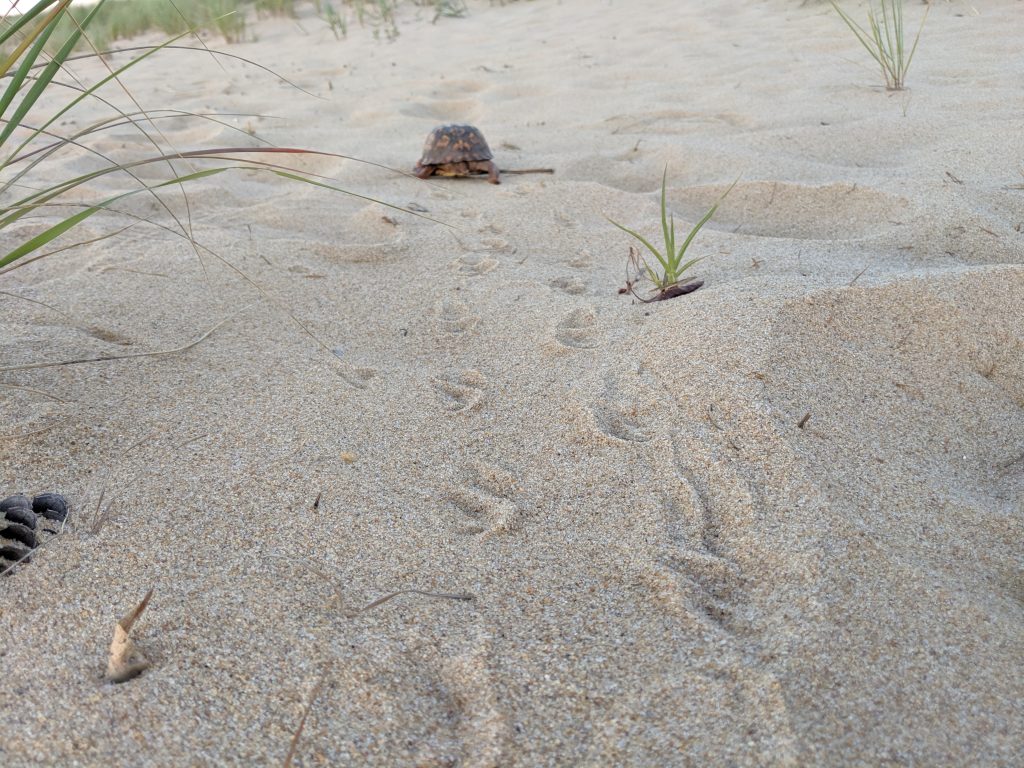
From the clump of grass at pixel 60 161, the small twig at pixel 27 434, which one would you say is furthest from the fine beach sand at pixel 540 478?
the clump of grass at pixel 60 161

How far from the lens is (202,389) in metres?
1.52

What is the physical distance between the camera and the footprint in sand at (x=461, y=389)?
5.07 ft

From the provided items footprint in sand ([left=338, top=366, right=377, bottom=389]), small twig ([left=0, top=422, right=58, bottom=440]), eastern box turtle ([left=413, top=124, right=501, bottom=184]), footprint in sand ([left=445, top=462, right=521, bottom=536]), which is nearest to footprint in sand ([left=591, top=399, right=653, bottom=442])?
footprint in sand ([left=445, top=462, right=521, bottom=536])

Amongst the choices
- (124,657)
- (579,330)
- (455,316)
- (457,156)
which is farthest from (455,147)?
(124,657)

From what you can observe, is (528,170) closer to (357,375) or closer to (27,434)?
(357,375)

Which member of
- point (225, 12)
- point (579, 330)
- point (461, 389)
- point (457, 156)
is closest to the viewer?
point (461, 389)

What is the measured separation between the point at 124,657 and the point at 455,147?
93.5 inches

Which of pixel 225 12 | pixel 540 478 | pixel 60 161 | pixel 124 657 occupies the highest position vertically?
pixel 225 12

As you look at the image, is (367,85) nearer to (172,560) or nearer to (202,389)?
(202,389)

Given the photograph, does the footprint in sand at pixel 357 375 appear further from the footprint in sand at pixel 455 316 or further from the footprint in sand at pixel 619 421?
the footprint in sand at pixel 619 421

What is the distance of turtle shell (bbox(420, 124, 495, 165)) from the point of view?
2.94m

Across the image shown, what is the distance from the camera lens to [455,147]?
9.65 feet

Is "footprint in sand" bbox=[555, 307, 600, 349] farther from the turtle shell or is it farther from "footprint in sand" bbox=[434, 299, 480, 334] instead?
A: the turtle shell

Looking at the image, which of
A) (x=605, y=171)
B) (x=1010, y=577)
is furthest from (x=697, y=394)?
(x=605, y=171)
